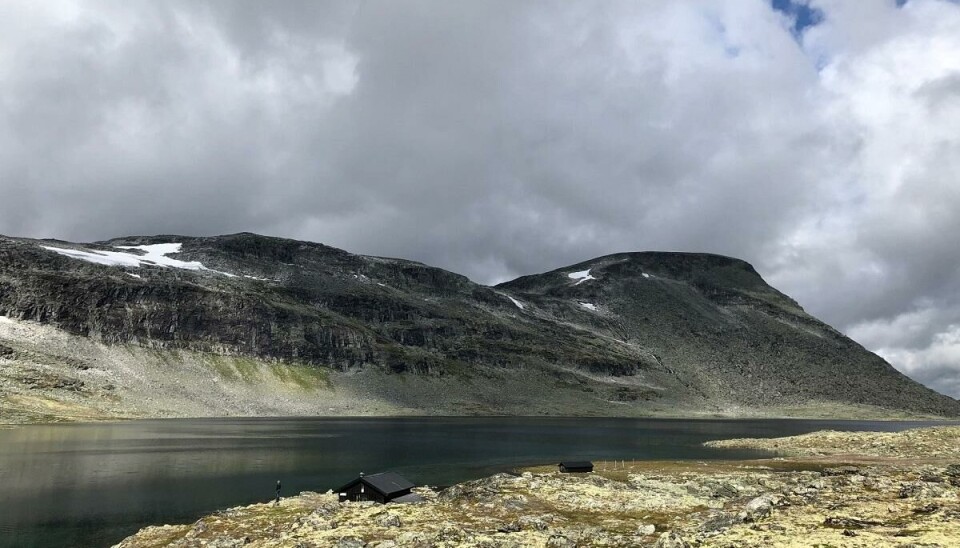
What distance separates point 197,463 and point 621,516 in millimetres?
58647

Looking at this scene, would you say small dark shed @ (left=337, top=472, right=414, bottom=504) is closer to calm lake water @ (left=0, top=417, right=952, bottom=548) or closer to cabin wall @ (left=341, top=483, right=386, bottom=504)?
cabin wall @ (left=341, top=483, right=386, bottom=504)

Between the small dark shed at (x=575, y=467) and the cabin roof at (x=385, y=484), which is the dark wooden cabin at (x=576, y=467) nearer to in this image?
the small dark shed at (x=575, y=467)

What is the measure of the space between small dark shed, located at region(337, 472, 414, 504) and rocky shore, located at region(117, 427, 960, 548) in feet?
7.70

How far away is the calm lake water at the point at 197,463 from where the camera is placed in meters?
47.6

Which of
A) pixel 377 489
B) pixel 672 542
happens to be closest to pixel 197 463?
pixel 377 489

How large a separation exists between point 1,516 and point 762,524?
51965 millimetres

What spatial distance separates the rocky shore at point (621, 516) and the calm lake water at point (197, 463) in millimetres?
7949

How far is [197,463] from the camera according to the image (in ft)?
254

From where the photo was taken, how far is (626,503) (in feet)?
151

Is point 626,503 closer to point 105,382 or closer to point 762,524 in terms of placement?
point 762,524

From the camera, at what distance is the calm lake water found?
47.6 meters

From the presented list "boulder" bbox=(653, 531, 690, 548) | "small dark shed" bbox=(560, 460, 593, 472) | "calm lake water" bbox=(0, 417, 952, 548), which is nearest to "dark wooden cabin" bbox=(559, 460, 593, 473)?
"small dark shed" bbox=(560, 460, 593, 472)

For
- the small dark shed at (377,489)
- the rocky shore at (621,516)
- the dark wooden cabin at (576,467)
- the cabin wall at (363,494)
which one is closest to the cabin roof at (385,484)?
the small dark shed at (377,489)

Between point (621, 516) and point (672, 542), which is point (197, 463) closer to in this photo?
point (621, 516)
